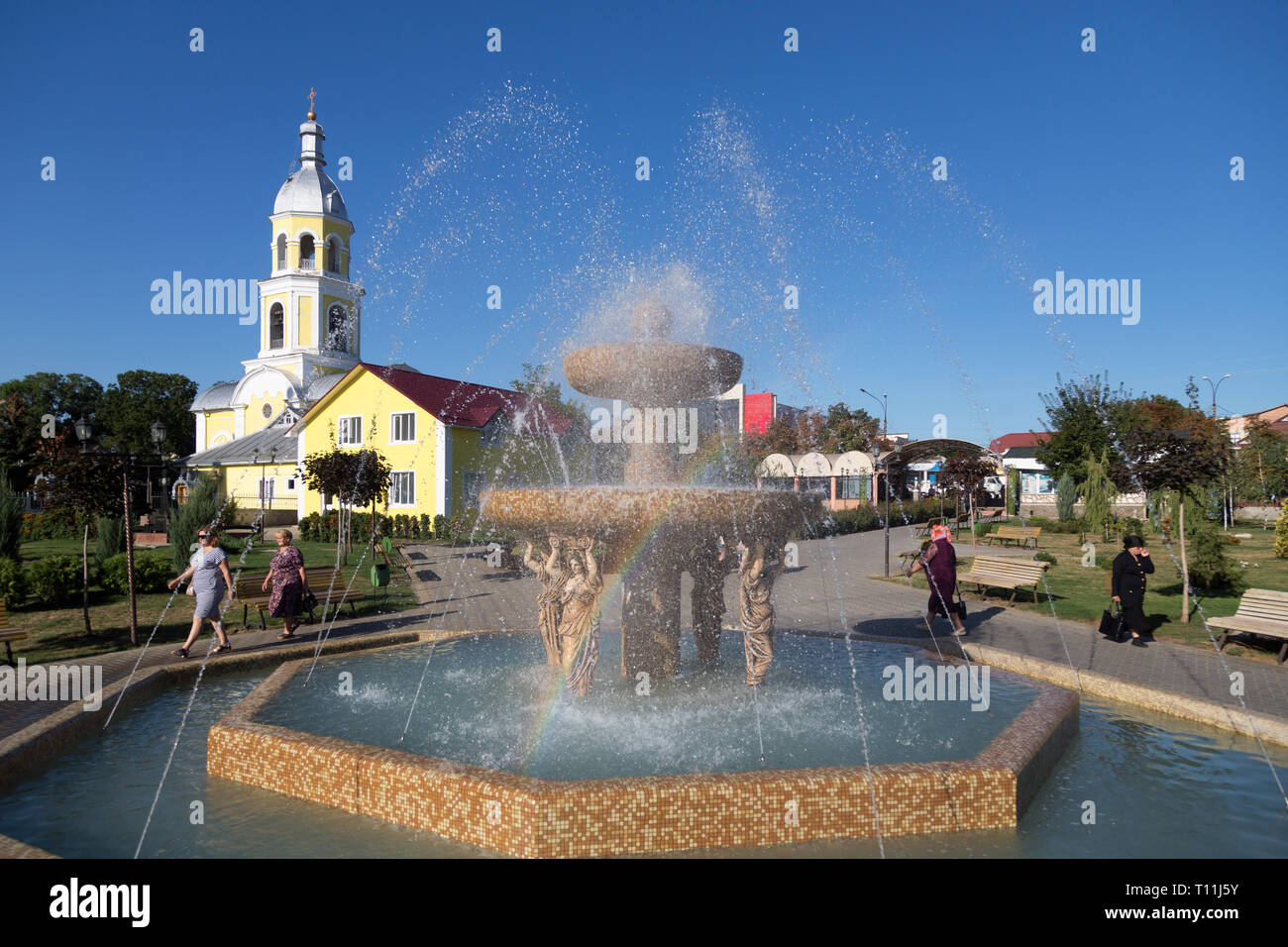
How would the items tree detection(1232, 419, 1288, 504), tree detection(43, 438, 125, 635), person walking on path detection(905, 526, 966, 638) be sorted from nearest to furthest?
1. person walking on path detection(905, 526, 966, 638)
2. tree detection(43, 438, 125, 635)
3. tree detection(1232, 419, 1288, 504)

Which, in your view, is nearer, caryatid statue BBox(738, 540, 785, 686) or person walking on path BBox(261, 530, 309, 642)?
caryatid statue BBox(738, 540, 785, 686)

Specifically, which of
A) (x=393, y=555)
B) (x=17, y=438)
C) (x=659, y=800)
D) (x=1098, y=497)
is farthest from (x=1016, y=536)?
(x=17, y=438)

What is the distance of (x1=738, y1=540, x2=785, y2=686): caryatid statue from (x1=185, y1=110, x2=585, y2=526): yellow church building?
54.7 feet

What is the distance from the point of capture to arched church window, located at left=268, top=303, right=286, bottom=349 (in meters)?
50.8

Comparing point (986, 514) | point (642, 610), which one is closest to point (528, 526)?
point (642, 610)

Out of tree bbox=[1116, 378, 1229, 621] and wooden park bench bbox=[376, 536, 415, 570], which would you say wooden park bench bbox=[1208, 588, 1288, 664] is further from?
wooden park bench bbox=[376, 536, 415, 570]

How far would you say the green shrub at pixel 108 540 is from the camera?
16.3 metres

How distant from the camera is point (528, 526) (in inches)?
255

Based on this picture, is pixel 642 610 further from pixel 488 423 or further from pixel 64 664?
pixel 488 423

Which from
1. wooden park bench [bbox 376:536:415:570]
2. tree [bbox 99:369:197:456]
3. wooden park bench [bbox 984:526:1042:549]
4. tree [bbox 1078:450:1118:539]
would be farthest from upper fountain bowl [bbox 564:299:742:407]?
tree [bbox 99:369:197:456]

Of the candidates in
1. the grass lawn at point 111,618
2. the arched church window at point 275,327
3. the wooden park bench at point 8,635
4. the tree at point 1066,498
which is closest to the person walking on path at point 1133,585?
the grass lawn at point 111,618

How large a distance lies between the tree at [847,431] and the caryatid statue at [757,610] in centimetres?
4674

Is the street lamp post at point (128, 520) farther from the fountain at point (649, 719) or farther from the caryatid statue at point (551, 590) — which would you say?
the caryatid statue at point (551, 590)
